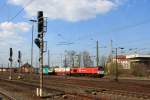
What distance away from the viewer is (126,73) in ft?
373

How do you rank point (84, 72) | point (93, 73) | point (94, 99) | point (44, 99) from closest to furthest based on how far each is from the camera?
point (94, 99)
point (44, 99)
point (93, 73)
point (84, 72)

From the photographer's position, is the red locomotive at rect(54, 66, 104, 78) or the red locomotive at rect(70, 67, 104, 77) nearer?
the red locomotive at rect(70, 67, 104, 77)

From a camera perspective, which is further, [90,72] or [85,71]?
[85,71]

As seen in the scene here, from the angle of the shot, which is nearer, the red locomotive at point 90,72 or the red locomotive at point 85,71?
the red locomotive at point 90,72

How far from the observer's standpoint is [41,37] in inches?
1070

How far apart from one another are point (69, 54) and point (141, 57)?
34.0 meters

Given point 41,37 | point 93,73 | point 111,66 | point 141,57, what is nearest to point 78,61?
point 141,57

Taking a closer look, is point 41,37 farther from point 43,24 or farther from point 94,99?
point 94,99

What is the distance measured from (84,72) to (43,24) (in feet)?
244

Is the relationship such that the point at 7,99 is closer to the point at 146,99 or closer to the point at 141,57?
the point at 146,99

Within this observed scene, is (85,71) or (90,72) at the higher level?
(85,71)

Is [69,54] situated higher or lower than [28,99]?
higher

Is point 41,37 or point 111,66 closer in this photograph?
point 41,37

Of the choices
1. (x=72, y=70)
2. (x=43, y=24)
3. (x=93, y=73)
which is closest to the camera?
(x=43, y=24)
